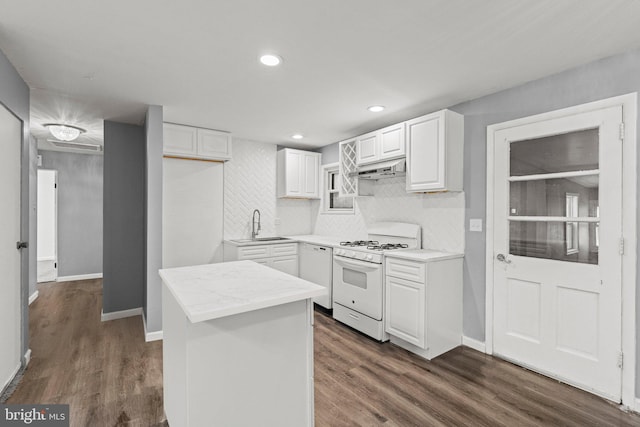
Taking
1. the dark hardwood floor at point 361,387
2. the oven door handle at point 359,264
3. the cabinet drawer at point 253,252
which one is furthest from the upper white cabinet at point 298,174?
the dark hardwood floor at point 361,387

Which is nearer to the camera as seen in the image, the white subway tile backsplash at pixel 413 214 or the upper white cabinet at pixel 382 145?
the white subway tile backsplash at pixel 413 214

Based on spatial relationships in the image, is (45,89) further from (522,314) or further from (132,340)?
(522,314)

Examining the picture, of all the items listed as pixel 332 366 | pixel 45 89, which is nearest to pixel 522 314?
pixel 332 366

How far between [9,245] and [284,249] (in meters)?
2.99

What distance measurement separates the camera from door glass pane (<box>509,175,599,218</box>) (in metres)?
2.39

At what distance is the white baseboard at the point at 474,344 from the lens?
120 inches

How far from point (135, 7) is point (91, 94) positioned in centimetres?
178

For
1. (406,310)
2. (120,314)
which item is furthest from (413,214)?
(120,314)

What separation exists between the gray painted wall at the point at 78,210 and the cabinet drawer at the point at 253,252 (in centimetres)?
390

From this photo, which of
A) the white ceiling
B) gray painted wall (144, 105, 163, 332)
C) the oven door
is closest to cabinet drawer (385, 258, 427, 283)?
the oven door

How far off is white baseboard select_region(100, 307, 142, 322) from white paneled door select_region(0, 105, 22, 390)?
4.65 ft

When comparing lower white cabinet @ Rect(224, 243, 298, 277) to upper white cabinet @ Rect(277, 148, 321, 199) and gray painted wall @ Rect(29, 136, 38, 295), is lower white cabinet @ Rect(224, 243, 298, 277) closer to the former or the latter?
upper white cabinet @ Rect(277, 148, 321, 199)

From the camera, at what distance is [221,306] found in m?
1.35

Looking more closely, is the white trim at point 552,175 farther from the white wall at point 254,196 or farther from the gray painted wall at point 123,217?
the gray painted wall at point 123,217
